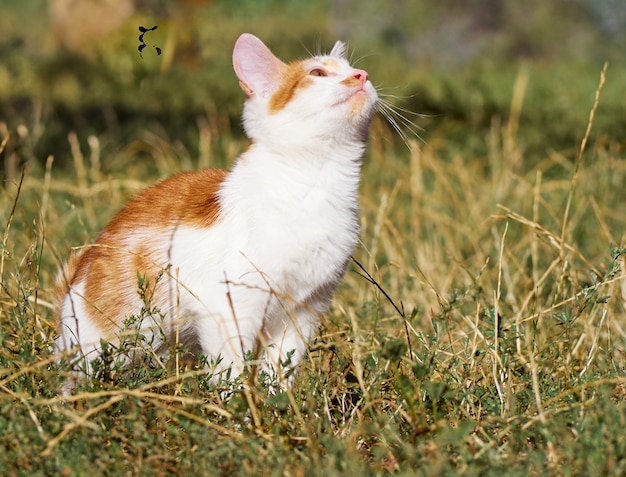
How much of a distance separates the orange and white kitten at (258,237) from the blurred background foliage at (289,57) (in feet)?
3.96

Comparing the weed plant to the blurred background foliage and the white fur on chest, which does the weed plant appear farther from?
the blurred background foliage

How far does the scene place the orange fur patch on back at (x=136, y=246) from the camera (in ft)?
8.03

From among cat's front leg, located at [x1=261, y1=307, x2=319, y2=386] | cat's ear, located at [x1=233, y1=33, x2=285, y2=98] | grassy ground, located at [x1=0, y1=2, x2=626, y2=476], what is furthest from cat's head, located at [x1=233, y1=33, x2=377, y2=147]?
cat's front leg, located at [x1=261, y1=307, x2=319, y2=386]

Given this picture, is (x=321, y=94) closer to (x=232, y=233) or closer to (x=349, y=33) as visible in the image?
(x=232, y=233)

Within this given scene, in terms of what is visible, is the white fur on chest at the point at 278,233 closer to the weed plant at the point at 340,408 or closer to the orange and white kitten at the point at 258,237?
the orange and white kitten at the point at 258,237

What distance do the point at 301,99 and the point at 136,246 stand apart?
2.13 feet

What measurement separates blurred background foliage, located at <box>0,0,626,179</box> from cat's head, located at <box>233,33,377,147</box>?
3.76ft

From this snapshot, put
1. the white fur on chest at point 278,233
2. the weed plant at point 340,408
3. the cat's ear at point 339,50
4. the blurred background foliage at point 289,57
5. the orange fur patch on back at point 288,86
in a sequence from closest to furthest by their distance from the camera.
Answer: the weed plant at point 340,408 < the white fur on chest at point 278,233 < the orange fur patch on back at point 288,86 < the cat's ear at point 339,50 < the blurred background foliage at point 289,57

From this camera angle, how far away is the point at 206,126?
6.51 metres

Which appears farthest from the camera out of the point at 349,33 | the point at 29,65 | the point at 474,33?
the point at 474,33

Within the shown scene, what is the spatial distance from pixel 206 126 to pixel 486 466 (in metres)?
4.98

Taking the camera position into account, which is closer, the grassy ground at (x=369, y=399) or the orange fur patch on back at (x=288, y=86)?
the grassy ground at (x=369, y=399)

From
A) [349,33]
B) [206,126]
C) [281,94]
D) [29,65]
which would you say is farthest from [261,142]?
[349,33]

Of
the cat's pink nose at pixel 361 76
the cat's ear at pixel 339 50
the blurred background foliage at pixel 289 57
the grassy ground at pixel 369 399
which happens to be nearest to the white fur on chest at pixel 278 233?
the grassy ground at pixel 369 399
